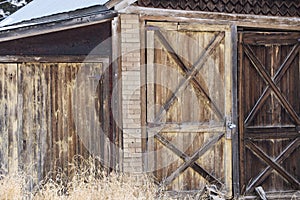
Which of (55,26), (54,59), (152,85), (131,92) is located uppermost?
(55,26)

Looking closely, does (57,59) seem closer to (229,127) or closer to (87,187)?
(87,187)

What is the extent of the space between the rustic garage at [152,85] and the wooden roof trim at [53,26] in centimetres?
Result: 2

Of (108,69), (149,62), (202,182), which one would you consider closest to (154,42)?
(149,62)

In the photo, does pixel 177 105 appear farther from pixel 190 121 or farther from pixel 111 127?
pixel 111 127

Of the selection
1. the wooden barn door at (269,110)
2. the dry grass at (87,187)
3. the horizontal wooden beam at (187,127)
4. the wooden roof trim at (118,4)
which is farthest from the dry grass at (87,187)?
the wooden roof trim at (118,4)

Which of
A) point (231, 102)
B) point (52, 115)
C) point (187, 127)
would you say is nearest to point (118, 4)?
point (52, 115)

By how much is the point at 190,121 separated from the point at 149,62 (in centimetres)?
117

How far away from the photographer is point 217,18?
8898 millimetres

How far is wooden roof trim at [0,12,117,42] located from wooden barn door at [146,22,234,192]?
Result: 0.74m

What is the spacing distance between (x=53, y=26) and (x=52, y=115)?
4.64 feet

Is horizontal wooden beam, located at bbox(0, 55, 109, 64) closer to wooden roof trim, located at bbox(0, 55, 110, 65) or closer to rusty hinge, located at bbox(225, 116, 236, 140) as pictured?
wooden roof trim, located at bbox(0, 55, 110, 65)

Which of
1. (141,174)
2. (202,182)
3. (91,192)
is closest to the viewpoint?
(91,192)

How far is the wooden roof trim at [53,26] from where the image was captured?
8.42m

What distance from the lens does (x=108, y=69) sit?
8.90 metres
